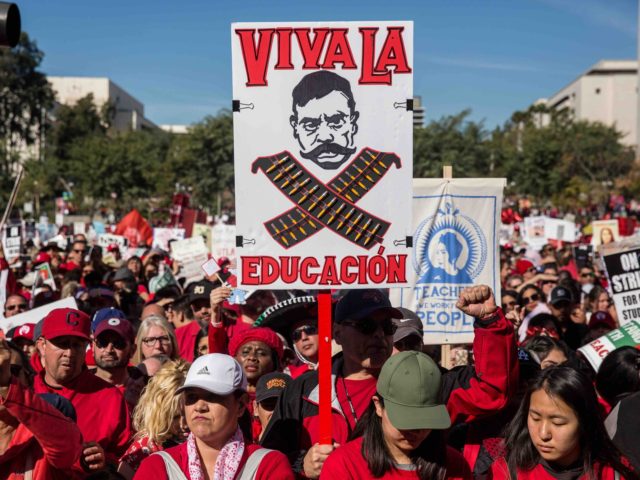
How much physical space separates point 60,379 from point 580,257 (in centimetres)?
1376

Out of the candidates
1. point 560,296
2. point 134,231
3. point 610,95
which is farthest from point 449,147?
point 610,95

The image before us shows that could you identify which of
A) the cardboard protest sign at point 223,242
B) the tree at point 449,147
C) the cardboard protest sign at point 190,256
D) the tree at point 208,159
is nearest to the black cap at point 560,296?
the cardboard protest sign at point 190,256

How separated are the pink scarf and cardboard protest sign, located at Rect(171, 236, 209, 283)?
34.9 ft

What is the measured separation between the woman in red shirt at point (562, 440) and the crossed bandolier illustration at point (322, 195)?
39.3 inches

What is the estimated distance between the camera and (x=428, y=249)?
7676mm

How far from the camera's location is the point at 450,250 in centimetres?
760

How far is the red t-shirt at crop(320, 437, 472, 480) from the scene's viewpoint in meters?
3.35

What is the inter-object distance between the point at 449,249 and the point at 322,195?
3895mm

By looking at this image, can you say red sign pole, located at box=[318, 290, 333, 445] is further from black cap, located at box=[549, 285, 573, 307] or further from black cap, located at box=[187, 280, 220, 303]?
black cap, located at box=[549, 285, 573, 307]

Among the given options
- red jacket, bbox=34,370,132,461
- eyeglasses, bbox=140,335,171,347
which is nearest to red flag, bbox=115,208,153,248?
eyeglasses, bbox=140,335,171,347

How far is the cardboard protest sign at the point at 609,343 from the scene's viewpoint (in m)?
6.66

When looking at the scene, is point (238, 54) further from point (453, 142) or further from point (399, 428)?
point (453, 142)

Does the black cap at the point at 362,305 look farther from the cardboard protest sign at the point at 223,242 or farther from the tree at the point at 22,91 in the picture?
the tree at the point at 22,91

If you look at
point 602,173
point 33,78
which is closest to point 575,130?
point 602,173
